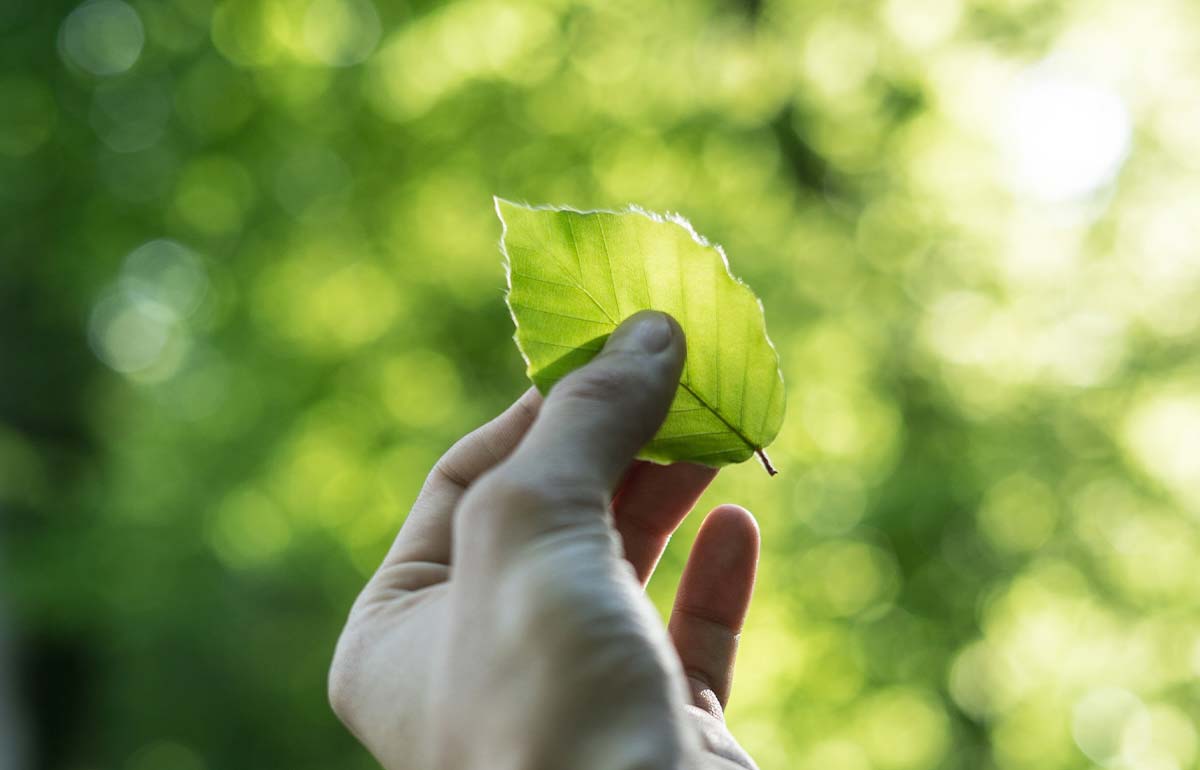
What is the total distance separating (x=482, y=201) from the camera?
421 cm

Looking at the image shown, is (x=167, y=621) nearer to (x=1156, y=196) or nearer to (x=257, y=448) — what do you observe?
(x=257, y=448)

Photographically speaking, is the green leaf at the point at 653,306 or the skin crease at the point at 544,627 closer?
the skin crease at the point at 544,627

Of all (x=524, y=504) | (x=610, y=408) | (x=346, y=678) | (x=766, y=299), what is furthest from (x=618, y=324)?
(x=766, y=299)

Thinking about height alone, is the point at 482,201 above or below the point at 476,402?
above

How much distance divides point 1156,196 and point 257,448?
403 cm

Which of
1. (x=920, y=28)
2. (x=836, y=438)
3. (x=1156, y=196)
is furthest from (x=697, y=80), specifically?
(x=1156, y=196)

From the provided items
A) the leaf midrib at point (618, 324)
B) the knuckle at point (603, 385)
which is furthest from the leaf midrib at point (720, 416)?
the knuckle at point (603, 385)

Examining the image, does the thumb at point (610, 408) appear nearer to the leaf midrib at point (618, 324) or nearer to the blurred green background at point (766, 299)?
the leaf midrib at point (618, 324)

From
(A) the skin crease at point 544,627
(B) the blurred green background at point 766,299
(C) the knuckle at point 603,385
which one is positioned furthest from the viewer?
(B) the blurred green background at point 766,299

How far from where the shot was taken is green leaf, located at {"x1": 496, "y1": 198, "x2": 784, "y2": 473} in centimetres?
98

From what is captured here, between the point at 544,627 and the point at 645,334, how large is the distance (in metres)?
0.31

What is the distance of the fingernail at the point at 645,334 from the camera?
0.98m

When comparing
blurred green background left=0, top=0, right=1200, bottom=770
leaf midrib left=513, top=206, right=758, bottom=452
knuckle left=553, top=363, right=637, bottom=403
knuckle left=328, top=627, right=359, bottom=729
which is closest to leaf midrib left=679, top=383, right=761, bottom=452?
leaf midrib left=513, top=206, right=758, bottom=452

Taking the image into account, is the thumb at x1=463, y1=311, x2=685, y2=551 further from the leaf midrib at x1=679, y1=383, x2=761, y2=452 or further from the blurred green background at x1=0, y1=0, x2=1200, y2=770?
the blurred green background at x1=0, y1=0, x2=1200, y2=770
